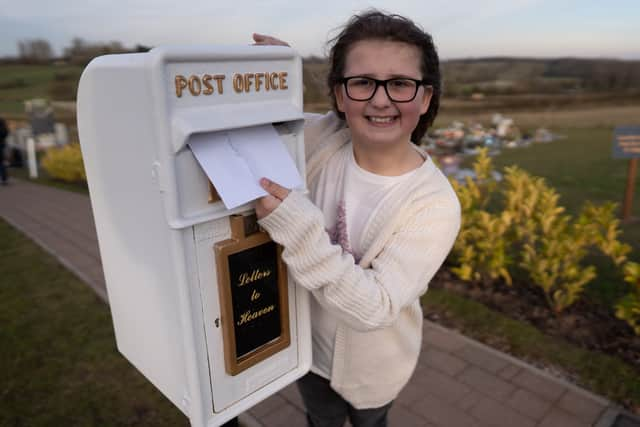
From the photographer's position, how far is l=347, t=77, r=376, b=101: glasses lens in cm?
135

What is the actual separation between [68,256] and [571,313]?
4.82 metres

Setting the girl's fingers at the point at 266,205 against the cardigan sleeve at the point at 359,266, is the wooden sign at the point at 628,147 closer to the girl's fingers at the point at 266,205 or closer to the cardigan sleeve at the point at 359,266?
the cardigan sleeve at the point at 359,266

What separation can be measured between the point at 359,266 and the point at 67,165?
375 inches

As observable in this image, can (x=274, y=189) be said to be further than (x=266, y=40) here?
No

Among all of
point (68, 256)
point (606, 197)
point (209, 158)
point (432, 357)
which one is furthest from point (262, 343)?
point (606, 197)

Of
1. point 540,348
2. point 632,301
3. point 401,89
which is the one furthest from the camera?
point 540,348

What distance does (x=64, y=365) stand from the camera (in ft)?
10.2

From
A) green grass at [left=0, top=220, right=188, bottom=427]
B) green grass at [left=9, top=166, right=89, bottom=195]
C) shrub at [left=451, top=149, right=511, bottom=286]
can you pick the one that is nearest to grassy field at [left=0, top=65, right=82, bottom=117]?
green grass at [left=9, top=166, right=89, bottom=195]

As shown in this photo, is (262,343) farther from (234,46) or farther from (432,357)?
(432,357)

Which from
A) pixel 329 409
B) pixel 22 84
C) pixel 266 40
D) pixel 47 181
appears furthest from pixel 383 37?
pixel 22 84

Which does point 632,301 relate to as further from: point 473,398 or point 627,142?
point 627,142

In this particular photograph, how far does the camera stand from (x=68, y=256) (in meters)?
5.04

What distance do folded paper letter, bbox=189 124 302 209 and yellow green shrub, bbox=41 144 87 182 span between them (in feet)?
29.3

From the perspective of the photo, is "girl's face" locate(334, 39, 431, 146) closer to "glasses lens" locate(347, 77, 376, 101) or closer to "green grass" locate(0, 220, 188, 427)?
"glasses lens" locate(347, 77, 376, 101)
